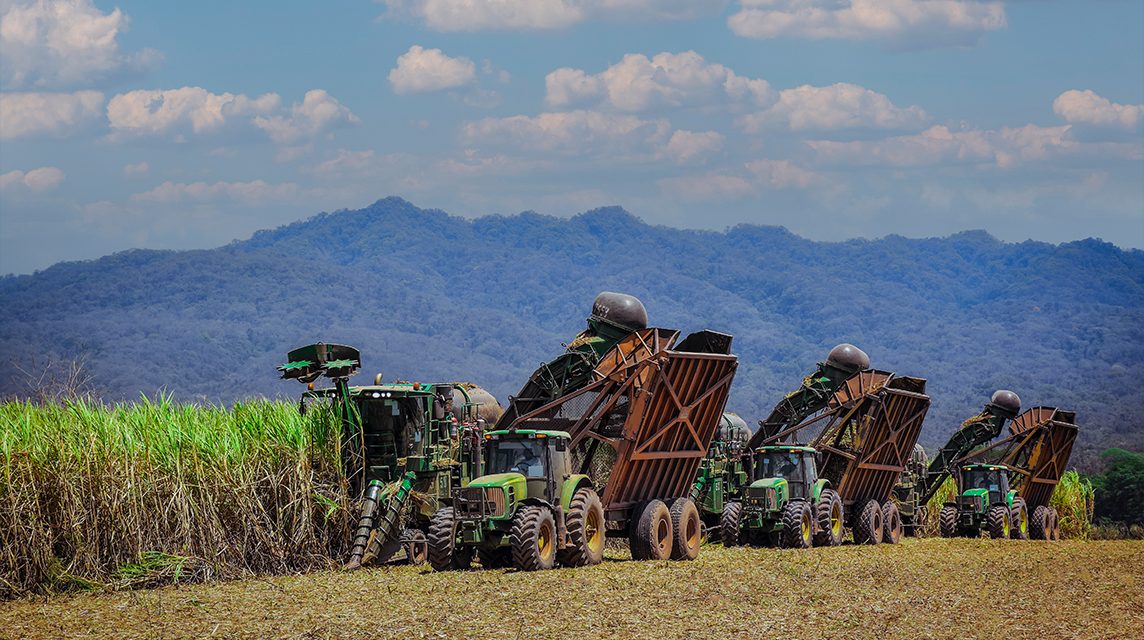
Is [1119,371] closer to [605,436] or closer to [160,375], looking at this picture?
[160,375]

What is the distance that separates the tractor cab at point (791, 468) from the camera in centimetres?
3023

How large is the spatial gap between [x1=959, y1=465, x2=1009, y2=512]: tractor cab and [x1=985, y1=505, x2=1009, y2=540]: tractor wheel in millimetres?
699

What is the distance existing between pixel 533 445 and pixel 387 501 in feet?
8.78

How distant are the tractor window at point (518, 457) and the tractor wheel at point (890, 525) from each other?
1368 cm

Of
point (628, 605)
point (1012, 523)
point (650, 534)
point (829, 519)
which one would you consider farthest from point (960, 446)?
point (628, 605)

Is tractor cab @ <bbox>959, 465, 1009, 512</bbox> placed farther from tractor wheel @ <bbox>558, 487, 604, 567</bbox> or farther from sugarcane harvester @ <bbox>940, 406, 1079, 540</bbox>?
tractor wheel @ <bbox>558, 487, 604, 567</bbox>

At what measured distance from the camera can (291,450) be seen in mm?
22453

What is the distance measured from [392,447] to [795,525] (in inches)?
335

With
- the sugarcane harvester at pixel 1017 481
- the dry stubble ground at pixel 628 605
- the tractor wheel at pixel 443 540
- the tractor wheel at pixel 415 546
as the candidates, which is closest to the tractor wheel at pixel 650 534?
the dry stubble ground at pixel 628 605

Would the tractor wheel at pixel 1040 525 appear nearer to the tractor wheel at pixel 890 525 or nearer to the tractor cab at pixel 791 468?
the tractor wheel at pixel 890 525

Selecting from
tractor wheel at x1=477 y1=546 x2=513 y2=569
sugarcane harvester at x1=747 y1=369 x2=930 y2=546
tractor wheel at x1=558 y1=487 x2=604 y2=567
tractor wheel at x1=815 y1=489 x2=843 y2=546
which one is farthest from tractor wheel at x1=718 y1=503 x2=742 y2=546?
tractor wheel at x1=477 y1=546 x2=513 y2=569

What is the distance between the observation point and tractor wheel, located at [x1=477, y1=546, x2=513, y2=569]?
2160 centimetres

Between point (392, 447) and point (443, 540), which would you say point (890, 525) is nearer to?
point (392, 447)

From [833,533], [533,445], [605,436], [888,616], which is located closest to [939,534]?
[833,533]
